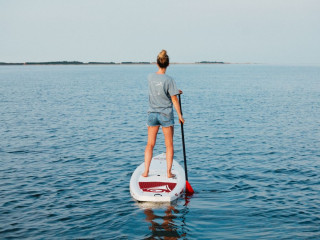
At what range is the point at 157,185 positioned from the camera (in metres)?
8.84

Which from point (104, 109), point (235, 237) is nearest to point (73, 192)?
point (235, 237)

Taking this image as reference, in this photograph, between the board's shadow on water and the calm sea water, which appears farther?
the calm sea water

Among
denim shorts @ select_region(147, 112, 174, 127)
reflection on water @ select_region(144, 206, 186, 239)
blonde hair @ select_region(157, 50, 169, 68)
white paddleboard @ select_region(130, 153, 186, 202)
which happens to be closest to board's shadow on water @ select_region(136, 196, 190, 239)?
Answer: reflection on water @ select_region(144, 206, 186, 239)

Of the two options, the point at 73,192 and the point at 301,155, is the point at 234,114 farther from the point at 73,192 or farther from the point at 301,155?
the point at 73,192

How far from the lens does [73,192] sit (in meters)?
10.1

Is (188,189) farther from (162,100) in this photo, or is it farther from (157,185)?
(162,100)

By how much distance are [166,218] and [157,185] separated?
3.59 ft

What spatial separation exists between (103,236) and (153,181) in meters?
2.18

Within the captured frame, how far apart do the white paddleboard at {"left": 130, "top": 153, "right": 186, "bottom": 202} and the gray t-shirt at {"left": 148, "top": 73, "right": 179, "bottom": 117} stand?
5.61ft

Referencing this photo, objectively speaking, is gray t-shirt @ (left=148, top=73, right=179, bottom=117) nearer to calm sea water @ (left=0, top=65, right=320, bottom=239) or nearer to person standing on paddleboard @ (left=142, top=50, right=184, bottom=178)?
person standing on paddleboard @ (left=142, top=50, right=184, bottom=178)

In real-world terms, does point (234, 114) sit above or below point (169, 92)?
below

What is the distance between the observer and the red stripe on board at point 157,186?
8.66 metres

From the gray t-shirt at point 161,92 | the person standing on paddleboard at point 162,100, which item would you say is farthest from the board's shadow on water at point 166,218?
the gray t-shirt at point 161,92

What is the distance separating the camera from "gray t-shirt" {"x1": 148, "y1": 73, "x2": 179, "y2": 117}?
825 cm
